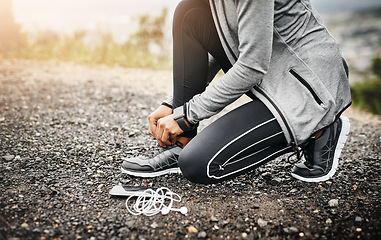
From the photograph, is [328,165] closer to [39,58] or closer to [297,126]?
[297,126]

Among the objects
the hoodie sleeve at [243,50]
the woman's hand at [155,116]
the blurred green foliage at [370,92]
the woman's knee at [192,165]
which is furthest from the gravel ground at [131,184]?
the blurred green foliage at [370,92]

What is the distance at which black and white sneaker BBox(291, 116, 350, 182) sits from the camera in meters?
1.94

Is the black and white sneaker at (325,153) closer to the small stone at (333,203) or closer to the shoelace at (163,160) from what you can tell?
the small stone at (333,203)

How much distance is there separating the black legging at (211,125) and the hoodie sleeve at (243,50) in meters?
0.16

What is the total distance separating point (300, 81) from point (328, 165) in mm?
657

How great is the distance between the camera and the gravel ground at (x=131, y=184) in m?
1.57

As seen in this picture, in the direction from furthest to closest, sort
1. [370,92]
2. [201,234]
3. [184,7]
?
[370,92] < [184,7] < [201,234]

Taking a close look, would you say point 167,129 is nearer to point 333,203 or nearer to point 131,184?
point 131,184

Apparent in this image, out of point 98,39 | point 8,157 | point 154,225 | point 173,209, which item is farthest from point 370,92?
point 8,157

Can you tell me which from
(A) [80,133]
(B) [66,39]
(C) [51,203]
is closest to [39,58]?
(B) [66,39]

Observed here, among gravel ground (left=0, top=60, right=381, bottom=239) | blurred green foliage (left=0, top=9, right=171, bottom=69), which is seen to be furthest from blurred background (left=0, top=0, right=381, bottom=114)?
gravel ground (left=0, top=60, right=381, bottom=239)

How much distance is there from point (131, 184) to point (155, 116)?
47 centimetres

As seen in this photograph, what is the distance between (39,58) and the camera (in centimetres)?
545

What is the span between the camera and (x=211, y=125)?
1847 mm
